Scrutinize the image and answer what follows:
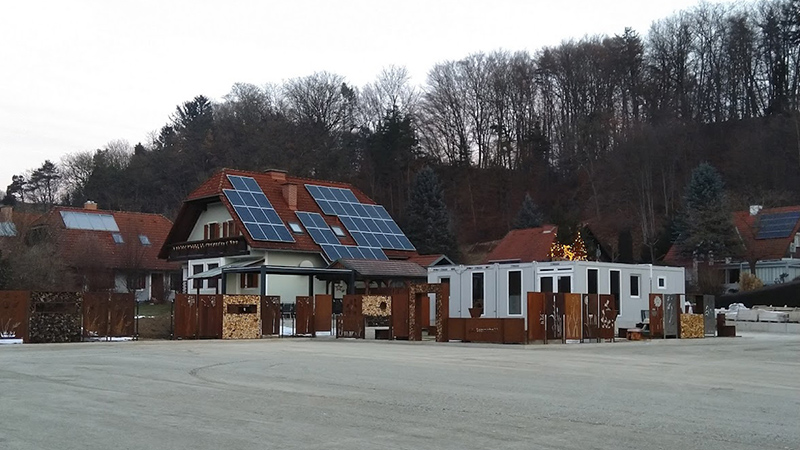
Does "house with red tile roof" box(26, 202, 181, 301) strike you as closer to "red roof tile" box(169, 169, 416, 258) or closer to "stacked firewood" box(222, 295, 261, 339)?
"red roof tile" box(169, 169, 416, 258)

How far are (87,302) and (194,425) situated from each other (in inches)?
925

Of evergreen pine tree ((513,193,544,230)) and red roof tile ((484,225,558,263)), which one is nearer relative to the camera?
red roof tile ((484,225,558,263))

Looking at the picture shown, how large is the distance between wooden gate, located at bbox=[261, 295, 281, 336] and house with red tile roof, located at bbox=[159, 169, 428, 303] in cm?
995

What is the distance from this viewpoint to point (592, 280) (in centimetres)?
3584

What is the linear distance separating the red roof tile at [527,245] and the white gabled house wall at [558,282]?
14.1 m

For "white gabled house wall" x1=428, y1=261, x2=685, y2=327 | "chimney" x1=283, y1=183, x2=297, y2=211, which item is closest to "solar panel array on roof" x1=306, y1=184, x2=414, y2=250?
"chimney" x1=283, y1=183, x2=297, y2=211

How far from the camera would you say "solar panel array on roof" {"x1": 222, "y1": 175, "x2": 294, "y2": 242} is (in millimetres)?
51275

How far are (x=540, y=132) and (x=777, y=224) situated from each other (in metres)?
27.0

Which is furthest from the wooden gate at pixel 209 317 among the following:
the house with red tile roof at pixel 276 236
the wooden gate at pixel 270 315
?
the house with red tile roof at pixel 276 236

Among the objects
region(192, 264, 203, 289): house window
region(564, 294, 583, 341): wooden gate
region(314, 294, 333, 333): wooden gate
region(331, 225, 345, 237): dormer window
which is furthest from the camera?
region(192, 264, 203, 289): house window

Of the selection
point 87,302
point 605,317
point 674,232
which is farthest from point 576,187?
point 87,302

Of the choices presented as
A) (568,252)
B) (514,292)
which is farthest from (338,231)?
(514,292)

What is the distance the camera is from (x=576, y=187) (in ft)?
266

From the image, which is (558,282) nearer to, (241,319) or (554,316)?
(554,316)
